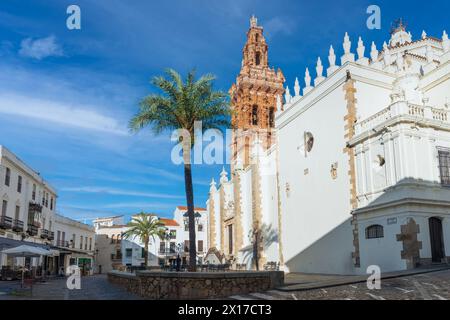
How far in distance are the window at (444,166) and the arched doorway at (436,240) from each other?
1947mm

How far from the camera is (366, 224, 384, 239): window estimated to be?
2125 centimetres

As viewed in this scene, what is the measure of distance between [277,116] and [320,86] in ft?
20.5

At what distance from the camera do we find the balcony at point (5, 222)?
105 ft

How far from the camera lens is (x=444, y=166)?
21.5 meters

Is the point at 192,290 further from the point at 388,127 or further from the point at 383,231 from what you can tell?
the point at 388,127

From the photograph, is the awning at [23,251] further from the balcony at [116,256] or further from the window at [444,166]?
the balcony at [116,256]

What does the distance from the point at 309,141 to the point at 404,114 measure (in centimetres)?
898

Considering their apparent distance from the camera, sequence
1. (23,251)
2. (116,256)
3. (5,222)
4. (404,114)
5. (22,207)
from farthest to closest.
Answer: (116,256) < (22,207) < (5,222) < (23,251) < (404,114)

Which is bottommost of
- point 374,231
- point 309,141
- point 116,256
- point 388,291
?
point 388,291

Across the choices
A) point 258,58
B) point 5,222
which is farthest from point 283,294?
point 258,58

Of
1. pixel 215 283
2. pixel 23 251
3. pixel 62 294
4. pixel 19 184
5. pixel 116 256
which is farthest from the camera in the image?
pixel 116 256

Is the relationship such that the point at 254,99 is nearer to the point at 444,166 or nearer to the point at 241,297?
the point at 444,166

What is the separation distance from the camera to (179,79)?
2158cm
